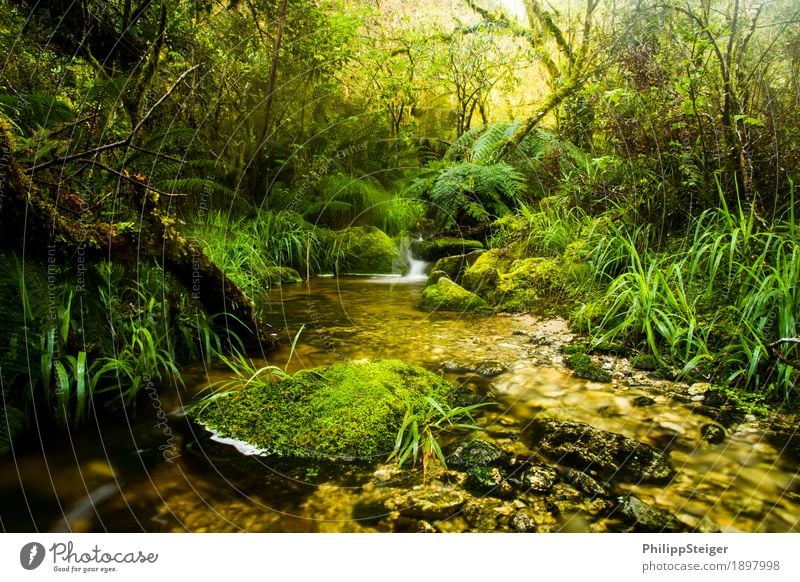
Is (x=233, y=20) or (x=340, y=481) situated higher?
(x=233, y=20)

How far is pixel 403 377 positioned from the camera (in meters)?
1.60

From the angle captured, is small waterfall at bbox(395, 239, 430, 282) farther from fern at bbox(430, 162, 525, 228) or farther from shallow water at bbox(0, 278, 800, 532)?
shallow water at bbox(0, 278, 800, 532)

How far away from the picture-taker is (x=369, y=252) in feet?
12.3

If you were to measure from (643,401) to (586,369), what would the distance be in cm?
28

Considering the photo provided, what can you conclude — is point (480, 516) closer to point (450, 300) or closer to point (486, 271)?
point (450, 300)

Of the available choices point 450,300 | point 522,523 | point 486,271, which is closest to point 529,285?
point 486,271

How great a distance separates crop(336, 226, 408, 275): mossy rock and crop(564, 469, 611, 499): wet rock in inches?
105

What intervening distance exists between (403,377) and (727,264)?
1.66 meters

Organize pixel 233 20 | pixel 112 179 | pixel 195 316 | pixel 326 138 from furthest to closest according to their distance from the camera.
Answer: pixel 326 138 → pixel 233 20 → pixel 195 316 → pixel 112 179

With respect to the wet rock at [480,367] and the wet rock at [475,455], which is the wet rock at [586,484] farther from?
the wet rock at [480,367]

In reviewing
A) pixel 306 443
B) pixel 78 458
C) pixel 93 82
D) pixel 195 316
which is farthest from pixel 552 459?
pixel 93 82

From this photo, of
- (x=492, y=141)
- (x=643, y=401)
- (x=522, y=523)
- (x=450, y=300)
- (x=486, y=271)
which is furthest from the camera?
(x=486, y=271)

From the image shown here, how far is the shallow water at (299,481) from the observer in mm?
965

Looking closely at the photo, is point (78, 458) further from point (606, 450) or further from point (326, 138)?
point (326, 138)
